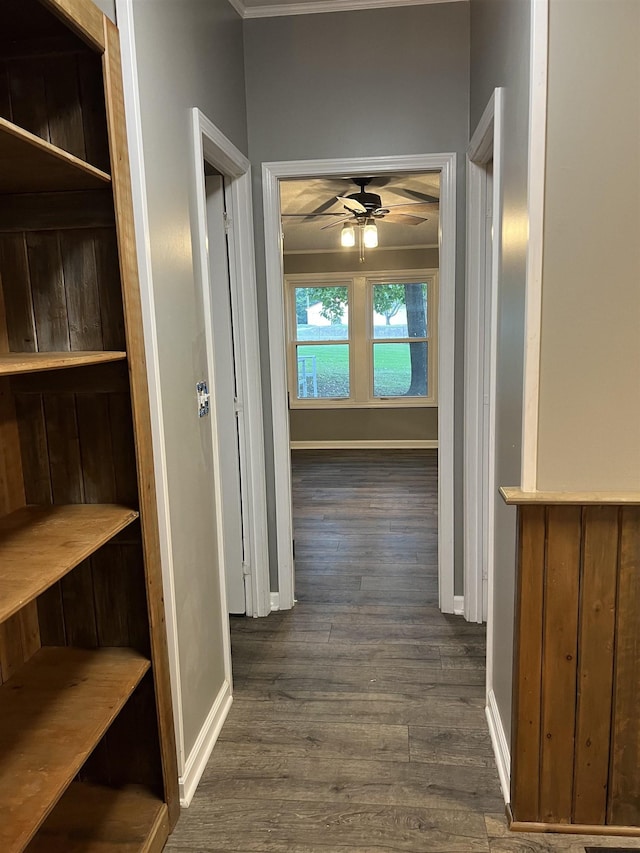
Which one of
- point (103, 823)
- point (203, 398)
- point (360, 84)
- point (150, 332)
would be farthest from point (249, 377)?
point (103, 823)

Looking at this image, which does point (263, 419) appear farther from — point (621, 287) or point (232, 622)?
point (621, 287)

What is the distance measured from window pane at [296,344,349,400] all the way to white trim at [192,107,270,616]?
427 cm

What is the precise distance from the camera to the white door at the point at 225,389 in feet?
9.30

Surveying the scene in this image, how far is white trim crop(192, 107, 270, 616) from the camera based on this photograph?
2828 millimetres

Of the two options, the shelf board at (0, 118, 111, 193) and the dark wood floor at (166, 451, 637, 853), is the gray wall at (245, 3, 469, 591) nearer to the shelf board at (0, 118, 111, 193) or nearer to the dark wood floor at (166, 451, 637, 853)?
the shelf board at (0, 118, 111, 193)

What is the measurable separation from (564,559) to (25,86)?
6.14 ft

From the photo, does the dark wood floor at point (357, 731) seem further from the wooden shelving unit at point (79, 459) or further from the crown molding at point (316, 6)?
the crown molding at point (316, 6)

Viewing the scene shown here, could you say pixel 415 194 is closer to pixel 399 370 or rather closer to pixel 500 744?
pixel 399 370

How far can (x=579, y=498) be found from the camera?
64.1 inches

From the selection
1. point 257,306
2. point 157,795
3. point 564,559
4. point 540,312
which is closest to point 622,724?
point 564,559

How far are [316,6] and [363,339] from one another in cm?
449

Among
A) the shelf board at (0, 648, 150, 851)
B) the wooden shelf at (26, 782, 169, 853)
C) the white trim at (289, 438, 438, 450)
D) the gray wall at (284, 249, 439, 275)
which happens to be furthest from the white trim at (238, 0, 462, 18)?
the white trim at (289, 438, 438, 450)

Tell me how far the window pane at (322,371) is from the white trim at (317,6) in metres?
4.55

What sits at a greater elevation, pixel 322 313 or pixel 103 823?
pixel 322 313
